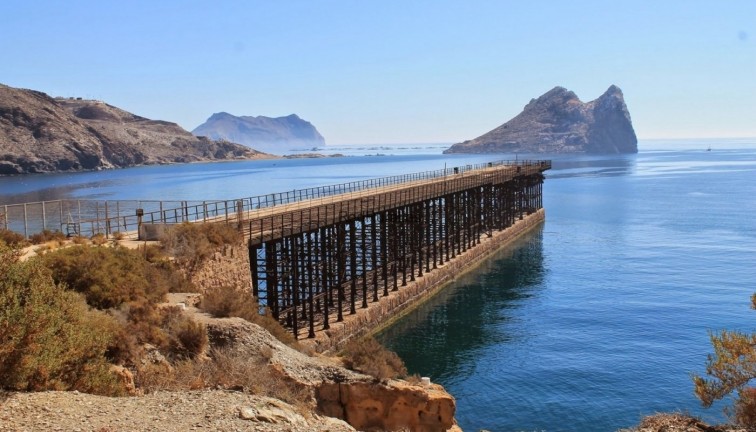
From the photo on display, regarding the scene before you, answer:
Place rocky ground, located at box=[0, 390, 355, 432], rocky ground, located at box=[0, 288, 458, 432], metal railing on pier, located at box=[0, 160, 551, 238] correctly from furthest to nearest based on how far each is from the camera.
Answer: metal railing on pier, located at box=[0, 160, 551, 238], rocky ground, located at box=[0, 288, 458, 432], rocky ground, located at box=[0, 390, 355, 432]

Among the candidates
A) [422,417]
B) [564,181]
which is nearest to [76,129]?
[564,181]

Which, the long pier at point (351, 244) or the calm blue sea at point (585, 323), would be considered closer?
the calm blue sea at point (585, 323)

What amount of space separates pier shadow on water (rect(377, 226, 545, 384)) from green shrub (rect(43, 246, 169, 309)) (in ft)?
43.7

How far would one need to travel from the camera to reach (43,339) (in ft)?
40.7

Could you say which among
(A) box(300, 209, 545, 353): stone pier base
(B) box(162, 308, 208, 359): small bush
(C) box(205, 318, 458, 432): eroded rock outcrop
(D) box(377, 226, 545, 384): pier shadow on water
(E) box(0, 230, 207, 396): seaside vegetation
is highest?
(E) box(0, 230, 207, 396): seaside vegetation

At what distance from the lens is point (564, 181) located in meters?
145

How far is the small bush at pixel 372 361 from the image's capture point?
1906 cm

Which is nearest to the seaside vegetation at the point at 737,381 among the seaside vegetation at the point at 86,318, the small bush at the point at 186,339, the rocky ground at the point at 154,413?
the rocky ground at the point at 154,413

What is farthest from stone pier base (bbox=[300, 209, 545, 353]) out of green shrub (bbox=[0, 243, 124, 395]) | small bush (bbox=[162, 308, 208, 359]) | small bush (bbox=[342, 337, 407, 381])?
green shrub (bbox=[0, 243, 124, 395])

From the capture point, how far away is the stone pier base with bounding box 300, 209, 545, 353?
30000mm

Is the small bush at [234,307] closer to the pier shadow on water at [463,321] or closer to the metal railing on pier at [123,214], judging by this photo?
the metal railing on pier at [123,214]

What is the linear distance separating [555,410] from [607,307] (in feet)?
50.3

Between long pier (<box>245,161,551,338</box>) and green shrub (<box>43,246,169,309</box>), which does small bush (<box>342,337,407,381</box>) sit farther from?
long pier (<box>245,161,551,338</box>)

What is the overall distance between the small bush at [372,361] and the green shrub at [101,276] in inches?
217
